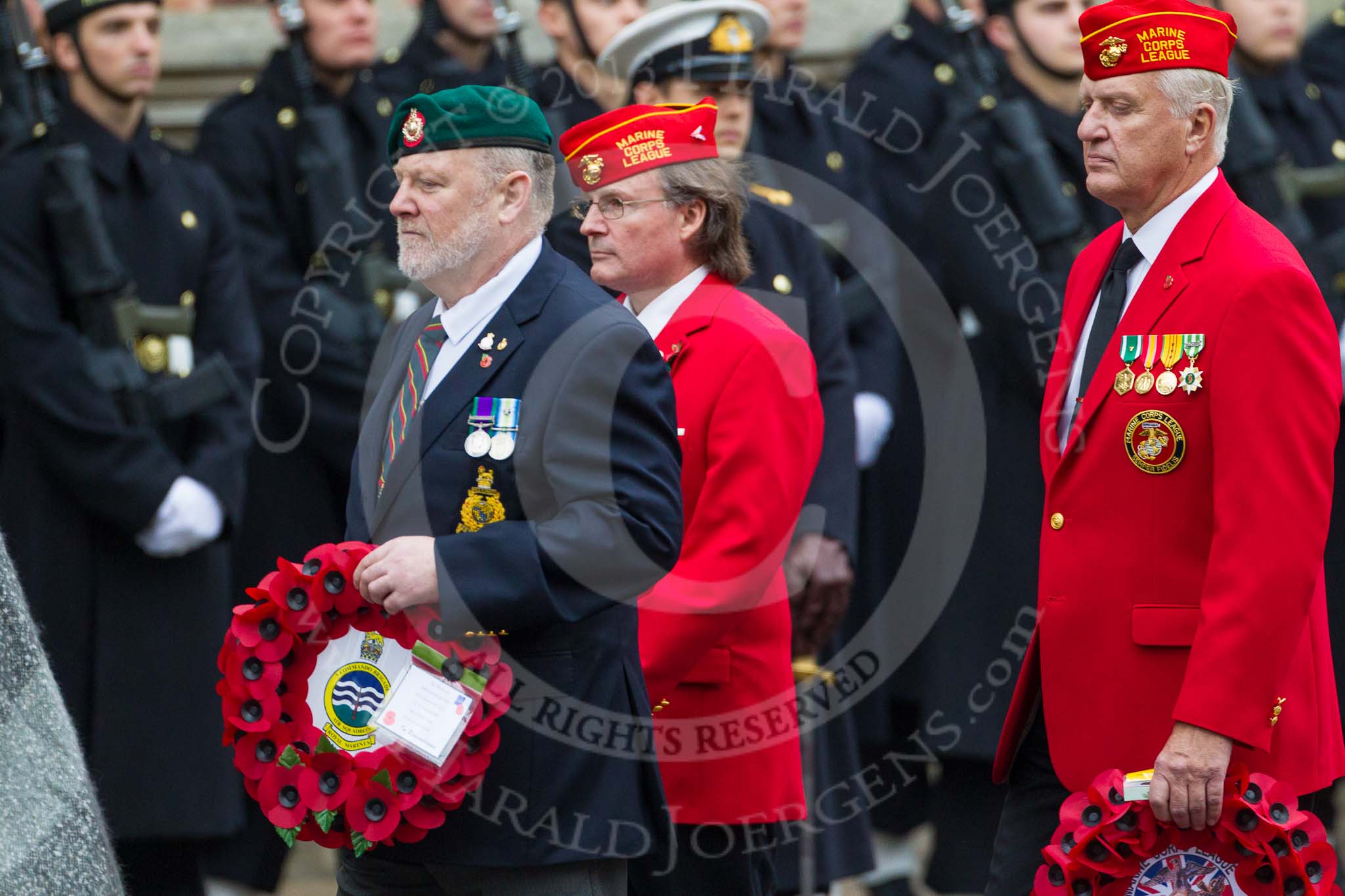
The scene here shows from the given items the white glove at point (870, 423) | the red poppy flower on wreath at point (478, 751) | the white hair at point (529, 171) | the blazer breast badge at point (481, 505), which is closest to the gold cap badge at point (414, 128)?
the white hair at point (529, 171)

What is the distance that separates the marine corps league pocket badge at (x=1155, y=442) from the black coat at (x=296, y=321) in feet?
9.74

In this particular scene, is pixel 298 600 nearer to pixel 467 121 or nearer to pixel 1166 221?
pixel 467 121

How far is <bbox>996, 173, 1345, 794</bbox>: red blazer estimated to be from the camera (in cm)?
331

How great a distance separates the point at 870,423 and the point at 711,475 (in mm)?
2228

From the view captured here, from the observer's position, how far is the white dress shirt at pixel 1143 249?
3570mm

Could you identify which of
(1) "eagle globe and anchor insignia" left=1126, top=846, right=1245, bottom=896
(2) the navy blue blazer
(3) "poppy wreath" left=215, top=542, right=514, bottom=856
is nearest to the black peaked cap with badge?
(2) the navy blue blazer

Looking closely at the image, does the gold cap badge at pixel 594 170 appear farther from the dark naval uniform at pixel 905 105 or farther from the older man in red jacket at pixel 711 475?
the dark naval uniform at pixel 905 105

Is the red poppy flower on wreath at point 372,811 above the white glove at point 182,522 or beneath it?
above

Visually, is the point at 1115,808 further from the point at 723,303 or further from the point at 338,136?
the point at 338,136

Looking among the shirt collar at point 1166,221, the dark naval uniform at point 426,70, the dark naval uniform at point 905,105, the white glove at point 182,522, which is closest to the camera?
the shirt collar at point 1166,221

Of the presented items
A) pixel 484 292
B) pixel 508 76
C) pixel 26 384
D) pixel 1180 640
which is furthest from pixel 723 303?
pixel 508 76

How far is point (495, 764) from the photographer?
3.36m

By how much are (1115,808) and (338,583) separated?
1.26 m

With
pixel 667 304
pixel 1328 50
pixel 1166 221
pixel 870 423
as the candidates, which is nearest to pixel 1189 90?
pixel 1166 221
